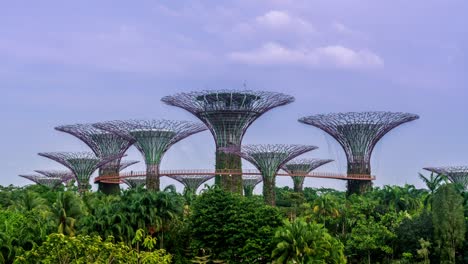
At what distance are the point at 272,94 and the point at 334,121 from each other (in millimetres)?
8707

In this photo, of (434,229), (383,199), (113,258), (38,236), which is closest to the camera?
(113,258)

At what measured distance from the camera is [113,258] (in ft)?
85.9

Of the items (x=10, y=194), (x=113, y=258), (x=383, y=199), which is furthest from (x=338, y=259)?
(x=10, y=194)

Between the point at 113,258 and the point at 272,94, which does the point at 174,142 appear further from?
the point at 113,258

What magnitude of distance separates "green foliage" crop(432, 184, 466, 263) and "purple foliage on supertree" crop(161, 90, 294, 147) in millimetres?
24475

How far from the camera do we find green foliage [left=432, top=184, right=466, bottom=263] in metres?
41.3

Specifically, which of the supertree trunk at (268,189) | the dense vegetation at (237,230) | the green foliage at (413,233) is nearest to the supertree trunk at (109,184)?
the supertree trunk at (268,189)

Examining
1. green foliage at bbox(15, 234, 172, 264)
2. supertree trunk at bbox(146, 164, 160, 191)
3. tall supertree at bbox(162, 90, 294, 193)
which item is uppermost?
tall supertree at bbox(162, 90, 294, 193)

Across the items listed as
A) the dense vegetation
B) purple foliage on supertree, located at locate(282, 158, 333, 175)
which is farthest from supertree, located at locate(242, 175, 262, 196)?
the dense vegetation

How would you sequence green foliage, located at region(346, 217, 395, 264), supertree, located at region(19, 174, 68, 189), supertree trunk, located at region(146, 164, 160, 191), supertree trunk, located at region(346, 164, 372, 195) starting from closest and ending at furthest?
green foliage, located at region(346, 217, 395, 264), supertree trunk, located at region(146, 164, 160, 191), supertree trunk, located at region(346, 164, 372, 195), supertree, located at region(19, 174, 68, 189)

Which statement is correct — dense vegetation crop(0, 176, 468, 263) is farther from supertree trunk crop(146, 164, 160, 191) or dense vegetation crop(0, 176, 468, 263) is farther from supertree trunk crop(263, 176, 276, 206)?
supertree trunk crop(146, 164, 160, 191)

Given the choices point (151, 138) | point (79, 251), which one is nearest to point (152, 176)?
point (151, 138)

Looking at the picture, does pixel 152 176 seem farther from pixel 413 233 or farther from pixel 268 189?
pixel 413 233

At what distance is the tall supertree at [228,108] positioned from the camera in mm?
63656
